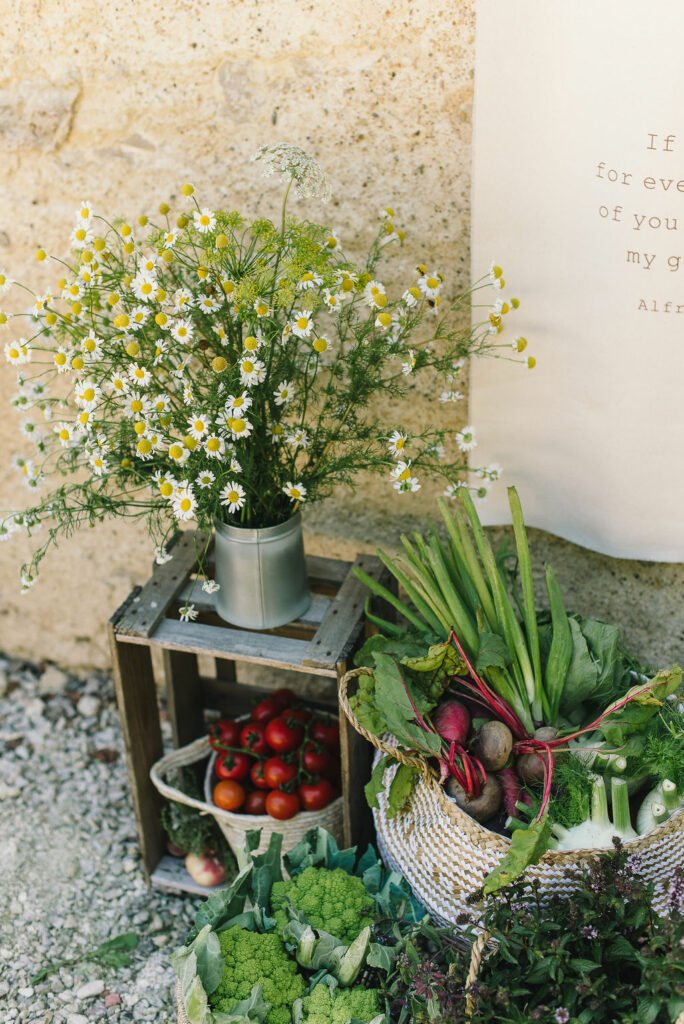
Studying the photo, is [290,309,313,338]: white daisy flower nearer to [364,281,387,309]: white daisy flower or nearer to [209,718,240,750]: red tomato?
[364,281,387,309]: white daisy flower

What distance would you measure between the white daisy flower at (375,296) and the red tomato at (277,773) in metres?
1.19

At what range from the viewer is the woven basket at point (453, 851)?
2000 mm

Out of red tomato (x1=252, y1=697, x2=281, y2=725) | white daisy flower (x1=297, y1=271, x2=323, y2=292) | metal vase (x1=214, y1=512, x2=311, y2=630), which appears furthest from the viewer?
red tomato (x1=252, y1=697, x2=281, y2=725)

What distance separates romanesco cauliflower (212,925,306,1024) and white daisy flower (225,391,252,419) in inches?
41.7

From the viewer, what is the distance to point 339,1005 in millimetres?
2025

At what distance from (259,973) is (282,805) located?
537 millimetres

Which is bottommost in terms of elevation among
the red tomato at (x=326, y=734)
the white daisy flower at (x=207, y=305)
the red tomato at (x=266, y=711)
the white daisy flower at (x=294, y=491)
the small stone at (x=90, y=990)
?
the small stone at (x=90, y=990)

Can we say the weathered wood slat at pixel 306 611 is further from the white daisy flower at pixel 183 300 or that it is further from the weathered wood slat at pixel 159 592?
the white daisy flower at pixel 183 300

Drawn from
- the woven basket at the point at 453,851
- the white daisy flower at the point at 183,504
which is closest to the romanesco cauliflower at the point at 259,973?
the woven basket at the point at 453,851

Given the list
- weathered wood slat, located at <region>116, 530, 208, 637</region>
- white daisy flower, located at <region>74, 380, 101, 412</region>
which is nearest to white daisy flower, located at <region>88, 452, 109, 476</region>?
white daisy flower, located at <region>74, 380, 101, 412</region>

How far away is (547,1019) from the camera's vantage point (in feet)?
5.97

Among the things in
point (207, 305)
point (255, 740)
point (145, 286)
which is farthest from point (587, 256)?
point (255, 740)

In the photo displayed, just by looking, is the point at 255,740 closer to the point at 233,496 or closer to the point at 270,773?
the point at 270,773

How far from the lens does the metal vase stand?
227cm
